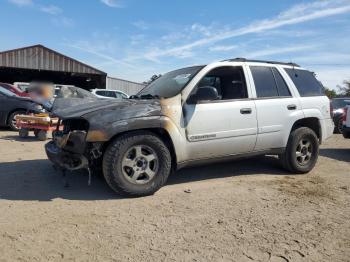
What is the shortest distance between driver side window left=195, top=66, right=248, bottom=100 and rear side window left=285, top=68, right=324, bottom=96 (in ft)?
3.59

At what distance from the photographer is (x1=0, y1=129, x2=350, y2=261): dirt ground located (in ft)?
10.8

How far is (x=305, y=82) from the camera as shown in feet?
21.6

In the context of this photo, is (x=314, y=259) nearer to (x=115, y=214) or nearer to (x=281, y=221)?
(x=281, y=221)

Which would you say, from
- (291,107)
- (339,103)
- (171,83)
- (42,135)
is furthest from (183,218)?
(339,103)

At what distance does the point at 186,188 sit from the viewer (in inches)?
208

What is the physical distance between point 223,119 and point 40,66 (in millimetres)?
25766

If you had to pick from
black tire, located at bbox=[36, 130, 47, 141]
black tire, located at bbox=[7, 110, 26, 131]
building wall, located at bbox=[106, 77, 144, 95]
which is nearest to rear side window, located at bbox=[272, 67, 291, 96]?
black tire, located at bbox=[36, 130, 47, 141]

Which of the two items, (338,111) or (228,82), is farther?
(338,111)

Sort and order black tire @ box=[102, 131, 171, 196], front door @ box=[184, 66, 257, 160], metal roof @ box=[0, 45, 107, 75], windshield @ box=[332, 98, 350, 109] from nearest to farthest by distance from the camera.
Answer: black tire @ box=[102, 131, 171, 196] → front door @ box=[184, 66, 257, 160] → windshield @ box=[332, 98, 350, 109] → metal roof @ box=[0, 45, 107, 75]

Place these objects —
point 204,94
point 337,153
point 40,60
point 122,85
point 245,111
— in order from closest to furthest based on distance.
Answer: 1. point 204,94
2. point 245,111
3. point 337,153
4. point 40,60
5. point 122,85

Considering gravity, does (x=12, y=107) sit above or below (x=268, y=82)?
below

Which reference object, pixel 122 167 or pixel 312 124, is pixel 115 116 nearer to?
pixel 122 167

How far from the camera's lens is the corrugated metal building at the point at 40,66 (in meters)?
27.5

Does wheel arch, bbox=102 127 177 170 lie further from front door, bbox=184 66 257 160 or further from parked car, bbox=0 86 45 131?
parked car, bbox=0 86 45 131
